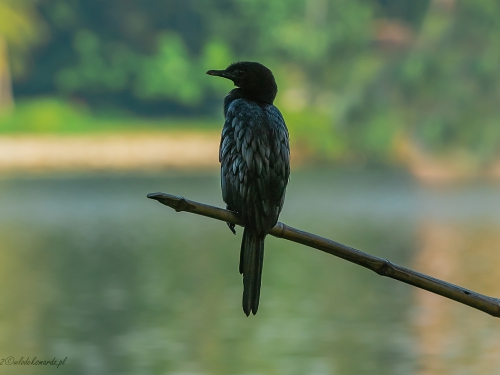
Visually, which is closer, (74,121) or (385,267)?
(385,267)

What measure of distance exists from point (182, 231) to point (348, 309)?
3.49m

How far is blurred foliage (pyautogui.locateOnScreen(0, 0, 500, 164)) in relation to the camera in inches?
473

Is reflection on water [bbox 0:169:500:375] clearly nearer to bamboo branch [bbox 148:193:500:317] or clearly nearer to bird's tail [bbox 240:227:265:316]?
bird's tail [bbox 240:227:265:316]

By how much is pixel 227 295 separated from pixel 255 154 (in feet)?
14.6

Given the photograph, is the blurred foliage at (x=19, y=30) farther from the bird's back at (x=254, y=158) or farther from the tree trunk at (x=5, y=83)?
the bird's back at (x=254, y=158)

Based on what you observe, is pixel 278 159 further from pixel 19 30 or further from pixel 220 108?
pixel 19 30

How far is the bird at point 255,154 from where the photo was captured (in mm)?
1171

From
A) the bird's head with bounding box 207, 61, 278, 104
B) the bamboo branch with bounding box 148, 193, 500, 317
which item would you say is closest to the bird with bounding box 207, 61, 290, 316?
the bird's head with bounding box 207, 61, 278, 104

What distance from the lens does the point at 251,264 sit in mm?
1102

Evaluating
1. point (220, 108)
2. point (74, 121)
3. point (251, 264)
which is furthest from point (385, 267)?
point (74, 121)

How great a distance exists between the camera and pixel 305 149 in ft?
40.2

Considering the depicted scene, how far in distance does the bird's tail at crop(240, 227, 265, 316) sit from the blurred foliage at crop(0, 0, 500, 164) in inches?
425

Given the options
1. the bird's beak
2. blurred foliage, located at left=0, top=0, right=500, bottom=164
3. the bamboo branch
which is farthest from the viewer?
blurred foliage, located at left=0, top=0, right=500, bottom=164

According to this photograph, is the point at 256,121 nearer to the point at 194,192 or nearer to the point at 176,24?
the point at 194,192
